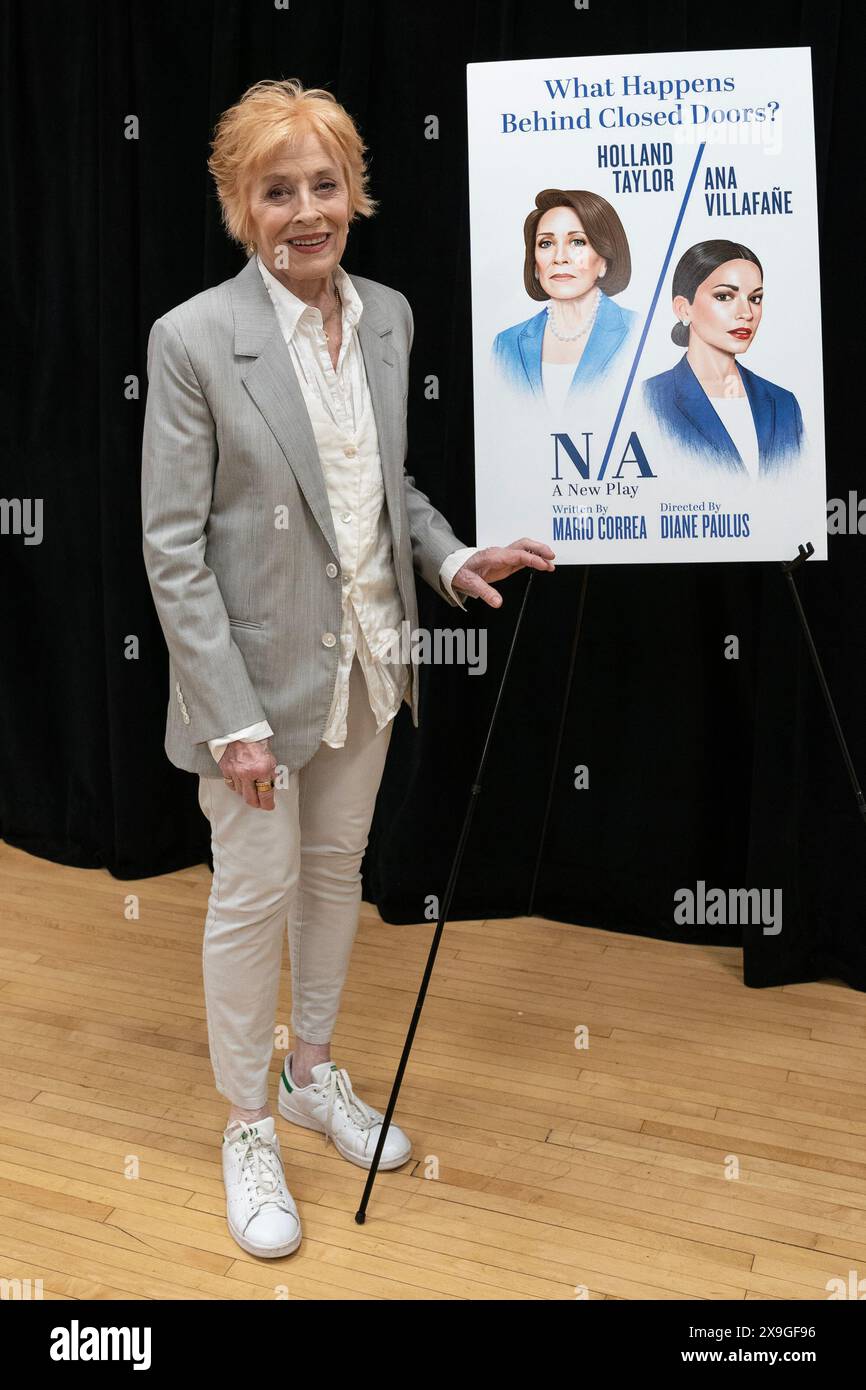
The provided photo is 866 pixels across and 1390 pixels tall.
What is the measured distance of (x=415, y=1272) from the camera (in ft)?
6.30

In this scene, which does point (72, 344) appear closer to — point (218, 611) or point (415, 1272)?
point (218, 611)

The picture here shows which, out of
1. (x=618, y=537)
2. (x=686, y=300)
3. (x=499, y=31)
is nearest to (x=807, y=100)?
(x=686, y=300)

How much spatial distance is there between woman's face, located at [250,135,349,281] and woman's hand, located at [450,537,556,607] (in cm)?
49

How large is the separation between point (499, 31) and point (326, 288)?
4.00ft

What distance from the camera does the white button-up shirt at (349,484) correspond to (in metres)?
1.90

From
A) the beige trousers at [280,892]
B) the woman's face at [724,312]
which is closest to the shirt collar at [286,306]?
the beige trousers at [280,892]

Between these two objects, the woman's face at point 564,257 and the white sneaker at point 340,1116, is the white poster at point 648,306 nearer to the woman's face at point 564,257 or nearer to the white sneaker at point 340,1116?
the woman's face at point 564,257

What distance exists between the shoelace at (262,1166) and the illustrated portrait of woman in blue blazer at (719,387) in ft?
4.24

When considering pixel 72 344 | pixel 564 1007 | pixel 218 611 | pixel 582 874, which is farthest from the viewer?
pixel 72 344

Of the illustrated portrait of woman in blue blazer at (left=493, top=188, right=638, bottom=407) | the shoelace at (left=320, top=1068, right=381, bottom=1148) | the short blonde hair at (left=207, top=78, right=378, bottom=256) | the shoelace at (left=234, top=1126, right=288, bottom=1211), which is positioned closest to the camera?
the short blonde hair at (left=207, top=78, right=378, bottom=256)

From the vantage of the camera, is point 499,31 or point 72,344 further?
point 72,344

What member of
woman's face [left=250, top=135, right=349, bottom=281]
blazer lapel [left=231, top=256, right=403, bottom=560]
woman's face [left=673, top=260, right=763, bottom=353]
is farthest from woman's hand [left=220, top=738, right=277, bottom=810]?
woman's face [left=673, top=260, right=763, bottom=353]

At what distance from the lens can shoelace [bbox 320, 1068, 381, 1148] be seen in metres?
2.23

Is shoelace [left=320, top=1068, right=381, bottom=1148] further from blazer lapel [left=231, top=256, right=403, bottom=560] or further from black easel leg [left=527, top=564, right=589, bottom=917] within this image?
blazer lapel [left=231, top=256, right=403, bottom=560]
